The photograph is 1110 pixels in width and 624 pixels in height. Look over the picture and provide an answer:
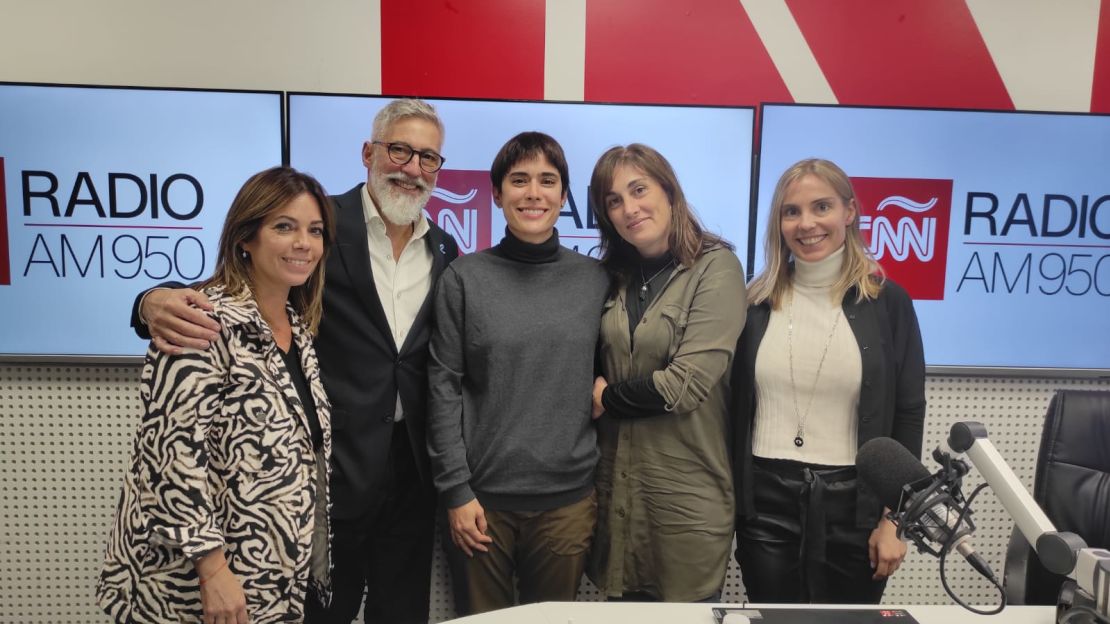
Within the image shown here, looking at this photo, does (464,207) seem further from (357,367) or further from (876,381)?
(876,381)

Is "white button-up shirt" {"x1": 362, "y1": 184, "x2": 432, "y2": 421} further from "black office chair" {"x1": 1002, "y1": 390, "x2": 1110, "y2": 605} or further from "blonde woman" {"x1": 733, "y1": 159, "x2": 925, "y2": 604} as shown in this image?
"black office chair" {"x1": 1002, "y1": 390, "x2": 1110, "y2": 605}

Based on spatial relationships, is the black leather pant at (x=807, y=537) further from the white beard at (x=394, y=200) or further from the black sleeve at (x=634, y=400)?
the white beard at (x=394, y=200)

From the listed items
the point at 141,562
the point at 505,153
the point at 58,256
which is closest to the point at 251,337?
the point at 141,562

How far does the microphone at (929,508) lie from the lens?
102 centimetres

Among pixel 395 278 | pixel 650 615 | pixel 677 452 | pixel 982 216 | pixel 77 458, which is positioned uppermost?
pixel 982 216

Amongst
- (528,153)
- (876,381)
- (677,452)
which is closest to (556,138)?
(528,153)

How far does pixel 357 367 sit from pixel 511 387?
1.45ft

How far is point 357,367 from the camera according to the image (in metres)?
1.94

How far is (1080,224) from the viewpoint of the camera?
2.67 m

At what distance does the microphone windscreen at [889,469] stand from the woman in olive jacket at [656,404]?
719 millimetres

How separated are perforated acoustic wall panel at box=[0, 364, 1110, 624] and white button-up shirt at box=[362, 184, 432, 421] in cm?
120

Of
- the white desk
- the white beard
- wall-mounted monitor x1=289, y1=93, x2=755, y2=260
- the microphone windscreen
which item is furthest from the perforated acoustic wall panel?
the microphone windscreen

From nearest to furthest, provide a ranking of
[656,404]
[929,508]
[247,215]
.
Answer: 1. [929,508]
2. [247,215]
3. [656,404]

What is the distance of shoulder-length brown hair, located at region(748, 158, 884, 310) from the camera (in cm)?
202
